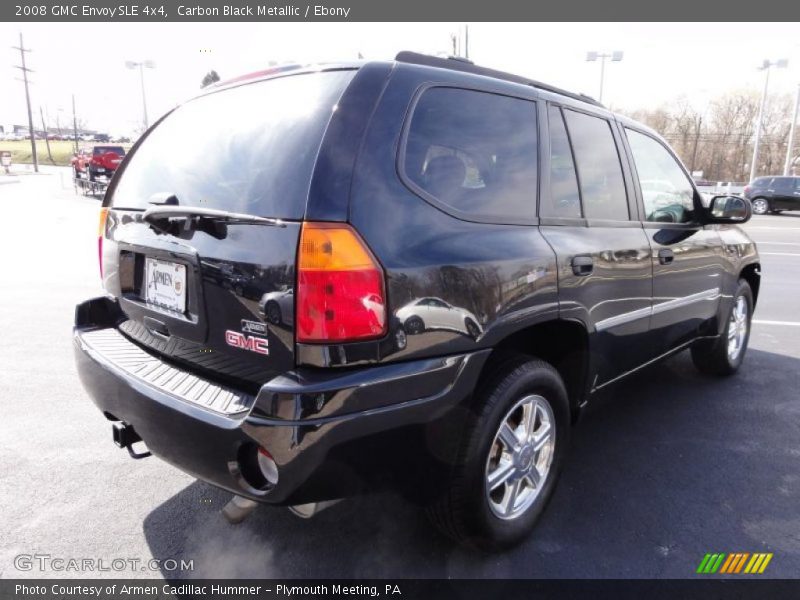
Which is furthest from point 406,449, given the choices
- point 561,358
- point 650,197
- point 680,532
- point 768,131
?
point 768,131

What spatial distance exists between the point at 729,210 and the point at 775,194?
2369 cm

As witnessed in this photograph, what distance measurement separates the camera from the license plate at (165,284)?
2129 mm

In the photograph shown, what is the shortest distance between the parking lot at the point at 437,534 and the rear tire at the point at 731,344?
14cm

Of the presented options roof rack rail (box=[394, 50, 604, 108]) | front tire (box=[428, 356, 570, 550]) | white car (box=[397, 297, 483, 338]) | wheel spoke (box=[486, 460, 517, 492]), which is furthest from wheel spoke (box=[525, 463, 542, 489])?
roof rack rail (box=[394, 50, 604, 108])

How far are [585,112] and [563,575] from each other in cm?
214

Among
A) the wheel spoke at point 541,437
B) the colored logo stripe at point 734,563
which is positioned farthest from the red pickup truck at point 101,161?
the colored logo stripe at point 734,563

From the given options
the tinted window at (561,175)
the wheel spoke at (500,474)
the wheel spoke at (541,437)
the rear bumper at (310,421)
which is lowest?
the wheel spoke at (500,474)

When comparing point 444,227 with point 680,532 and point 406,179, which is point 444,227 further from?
point 680,532

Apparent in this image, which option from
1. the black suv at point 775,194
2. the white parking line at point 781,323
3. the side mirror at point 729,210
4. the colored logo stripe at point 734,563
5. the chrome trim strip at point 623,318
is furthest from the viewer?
the black suv at point 775,194

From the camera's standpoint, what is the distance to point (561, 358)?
277 cm

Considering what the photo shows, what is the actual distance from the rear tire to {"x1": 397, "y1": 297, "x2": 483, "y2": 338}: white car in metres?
2.76

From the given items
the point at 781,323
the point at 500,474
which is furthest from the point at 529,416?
the point at 781,323

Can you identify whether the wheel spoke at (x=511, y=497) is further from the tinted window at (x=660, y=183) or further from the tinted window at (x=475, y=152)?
the tinted window at (x=660, y=183)

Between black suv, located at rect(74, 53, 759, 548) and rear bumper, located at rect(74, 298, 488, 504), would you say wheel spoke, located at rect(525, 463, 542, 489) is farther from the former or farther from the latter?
rear bumper, located at rect(74, 298, 488, 504)
